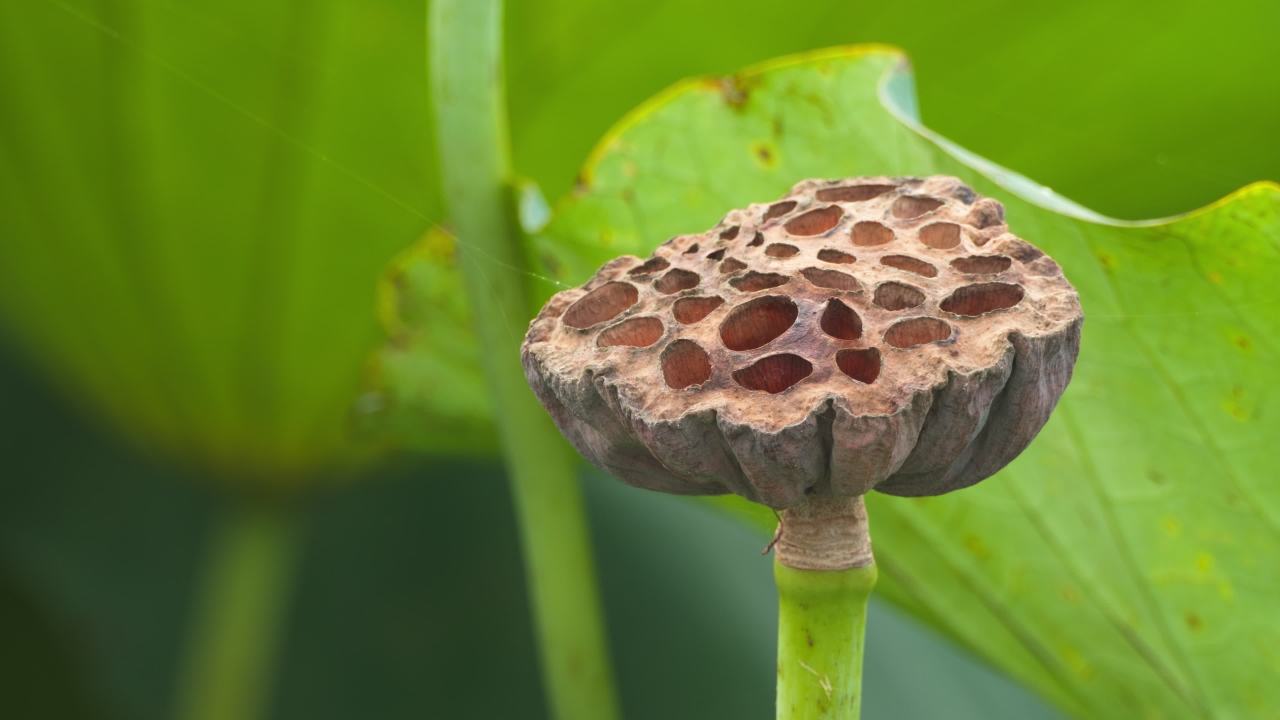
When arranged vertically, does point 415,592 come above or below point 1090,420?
below

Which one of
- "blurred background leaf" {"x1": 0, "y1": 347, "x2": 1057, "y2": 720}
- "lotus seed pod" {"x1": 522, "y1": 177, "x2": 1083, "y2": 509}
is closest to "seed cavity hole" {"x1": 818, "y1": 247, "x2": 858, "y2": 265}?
"lotus seed pod" {"x1": 522, "y1": 177, "x2": 1083, "y2": 509}

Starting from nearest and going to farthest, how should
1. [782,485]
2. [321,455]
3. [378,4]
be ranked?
[782,485] → [378,4] → [321,455]

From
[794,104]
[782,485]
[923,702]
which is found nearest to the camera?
[782,485]

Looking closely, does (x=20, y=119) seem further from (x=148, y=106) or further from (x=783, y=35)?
(x=783, y=35)

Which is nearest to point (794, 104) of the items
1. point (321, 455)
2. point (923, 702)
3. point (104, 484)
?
point (321, 455)

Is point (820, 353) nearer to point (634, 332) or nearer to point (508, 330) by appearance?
point (634, 332)

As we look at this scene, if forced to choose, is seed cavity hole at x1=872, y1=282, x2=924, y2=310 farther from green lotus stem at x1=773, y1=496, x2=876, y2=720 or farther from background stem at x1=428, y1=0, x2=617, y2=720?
background stem at x1=428, y1=0, x2=617, y2=720

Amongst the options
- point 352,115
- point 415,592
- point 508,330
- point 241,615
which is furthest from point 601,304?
point 415,592

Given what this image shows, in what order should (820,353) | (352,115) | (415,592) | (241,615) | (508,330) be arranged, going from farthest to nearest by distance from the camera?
1. (415,592)
2. (241,615)
3. (352,115)
4. (508,330)
5. (820,353)
